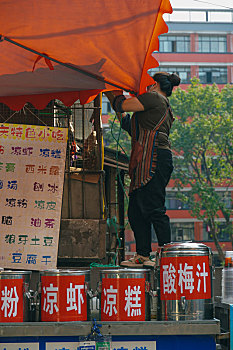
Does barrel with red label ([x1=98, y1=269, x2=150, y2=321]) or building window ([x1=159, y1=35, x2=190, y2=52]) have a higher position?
building window ([x1=159, y1=35, x2=190, y2=52])

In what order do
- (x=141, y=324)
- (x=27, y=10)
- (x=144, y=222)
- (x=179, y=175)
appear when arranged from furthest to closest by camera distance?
1. (x=179, y=175)
2. (x=144, y=222)
3. (x=27, y=10)
4. (x=141, y=324)

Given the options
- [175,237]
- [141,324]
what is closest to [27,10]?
[141,324]

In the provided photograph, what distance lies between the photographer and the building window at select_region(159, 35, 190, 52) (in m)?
43.0

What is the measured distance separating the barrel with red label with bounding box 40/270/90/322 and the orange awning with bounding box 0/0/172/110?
4.48 ft

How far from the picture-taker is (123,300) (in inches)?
93.0

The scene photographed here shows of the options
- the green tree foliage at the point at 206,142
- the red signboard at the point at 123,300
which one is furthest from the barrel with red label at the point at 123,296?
the green tree foliage at the point at 206,142

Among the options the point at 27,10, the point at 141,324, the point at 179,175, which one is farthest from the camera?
the point at 179,175

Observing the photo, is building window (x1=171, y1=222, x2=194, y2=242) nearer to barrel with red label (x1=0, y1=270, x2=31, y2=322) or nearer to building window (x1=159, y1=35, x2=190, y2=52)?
building window (x1=159, y1=35, x2=190, y2=52)

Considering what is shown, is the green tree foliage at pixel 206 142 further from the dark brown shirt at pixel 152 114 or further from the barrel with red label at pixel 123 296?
the barrel with red label at pixel 123 296

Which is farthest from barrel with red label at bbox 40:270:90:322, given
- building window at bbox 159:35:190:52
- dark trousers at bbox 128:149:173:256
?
building window at bbox 159:35:190:52

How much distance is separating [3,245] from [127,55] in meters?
1.93

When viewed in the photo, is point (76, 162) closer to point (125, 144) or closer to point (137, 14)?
point (137, 14)

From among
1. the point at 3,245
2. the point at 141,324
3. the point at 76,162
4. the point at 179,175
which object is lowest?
the point at 141,324

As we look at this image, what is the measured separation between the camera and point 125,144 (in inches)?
1219
